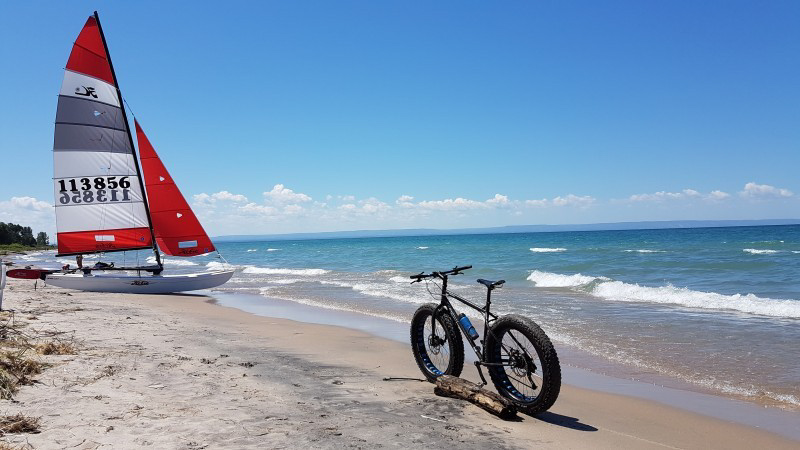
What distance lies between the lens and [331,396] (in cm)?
499

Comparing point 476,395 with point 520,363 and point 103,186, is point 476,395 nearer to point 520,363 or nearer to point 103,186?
point 520,363

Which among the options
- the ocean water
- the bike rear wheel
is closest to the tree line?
the ocean water

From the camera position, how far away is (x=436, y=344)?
19.7 ft

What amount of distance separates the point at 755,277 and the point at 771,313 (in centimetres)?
982

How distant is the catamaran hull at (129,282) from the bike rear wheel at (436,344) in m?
14.8

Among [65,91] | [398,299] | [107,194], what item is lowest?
[398,299]

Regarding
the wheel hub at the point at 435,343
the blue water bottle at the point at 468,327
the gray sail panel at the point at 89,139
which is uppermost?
the gray sail panel at the point at 89,139

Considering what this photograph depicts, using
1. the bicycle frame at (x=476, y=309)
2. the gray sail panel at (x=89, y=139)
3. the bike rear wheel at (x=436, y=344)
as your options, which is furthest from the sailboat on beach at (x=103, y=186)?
the bicycle frame at (x=476, y=309)

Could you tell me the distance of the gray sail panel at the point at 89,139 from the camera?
17.8 m

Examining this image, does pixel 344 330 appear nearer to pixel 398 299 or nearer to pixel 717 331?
pixel 398 299

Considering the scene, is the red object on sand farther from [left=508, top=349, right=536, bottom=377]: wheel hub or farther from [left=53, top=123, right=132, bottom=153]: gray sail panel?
[left=508, top=349, right=536, bottom=377]: wheel hub

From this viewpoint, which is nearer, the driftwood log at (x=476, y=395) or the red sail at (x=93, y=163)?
the driftwood log at (x=476, y=395)

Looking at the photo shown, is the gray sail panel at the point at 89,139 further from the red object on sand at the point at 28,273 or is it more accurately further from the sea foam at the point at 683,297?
the sea foam at the point at 683,297

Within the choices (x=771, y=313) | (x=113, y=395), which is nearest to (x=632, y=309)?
(x=771, y=313)
